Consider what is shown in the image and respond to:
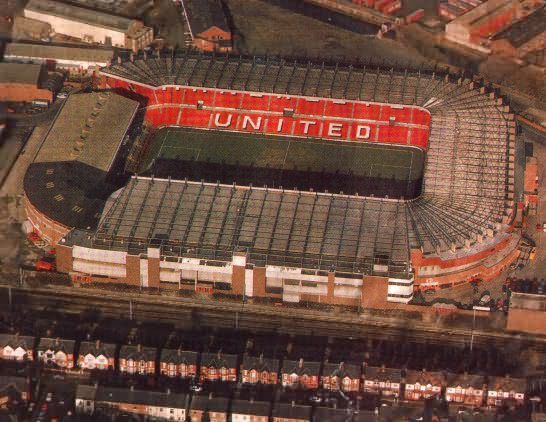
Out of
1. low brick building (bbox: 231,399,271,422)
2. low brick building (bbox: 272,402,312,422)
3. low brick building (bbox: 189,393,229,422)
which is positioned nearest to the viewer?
low brick building (bbox: 272,402,312,422)

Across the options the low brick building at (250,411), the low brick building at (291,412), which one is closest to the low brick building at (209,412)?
the low brick building at (250,411)

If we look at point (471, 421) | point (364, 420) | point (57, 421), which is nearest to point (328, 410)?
point (364, 420)

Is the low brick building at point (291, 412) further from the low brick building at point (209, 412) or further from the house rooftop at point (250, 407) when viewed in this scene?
the low brick building at point (209, 412)

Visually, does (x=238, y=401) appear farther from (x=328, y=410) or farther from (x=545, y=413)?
(x=545, y=413)

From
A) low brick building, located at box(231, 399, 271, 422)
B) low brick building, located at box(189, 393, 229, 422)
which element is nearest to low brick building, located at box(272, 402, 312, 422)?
low brick building, located at box(231, 399, 271, 422)

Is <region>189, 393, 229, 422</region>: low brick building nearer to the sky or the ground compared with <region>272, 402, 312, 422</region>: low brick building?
nearer to the ground

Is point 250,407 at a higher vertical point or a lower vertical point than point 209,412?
higher

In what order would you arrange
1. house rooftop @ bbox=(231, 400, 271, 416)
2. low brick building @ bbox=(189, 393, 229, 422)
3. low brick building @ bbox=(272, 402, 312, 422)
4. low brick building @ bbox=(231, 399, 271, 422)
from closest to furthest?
low brick building @ bbox=(272, 402, 312, 422)
low brick building @ bbox=(231, 399, 271, 422)
house rooftop @ bbox=(231, 400, 271, 416)
low brick building @ bbox=(189, 393, 229, 422)

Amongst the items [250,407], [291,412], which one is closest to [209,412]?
[250,407]

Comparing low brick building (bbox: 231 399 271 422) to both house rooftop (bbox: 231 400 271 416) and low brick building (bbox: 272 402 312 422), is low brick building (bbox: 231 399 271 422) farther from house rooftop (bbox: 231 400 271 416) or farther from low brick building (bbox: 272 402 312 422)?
low brick building (bbox: 272 402 312 422)

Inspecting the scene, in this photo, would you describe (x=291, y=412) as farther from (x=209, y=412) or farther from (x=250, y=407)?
(x=209, y=412)

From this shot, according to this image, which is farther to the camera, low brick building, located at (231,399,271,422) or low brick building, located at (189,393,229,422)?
low brick building, located at (189,393,229,422)
